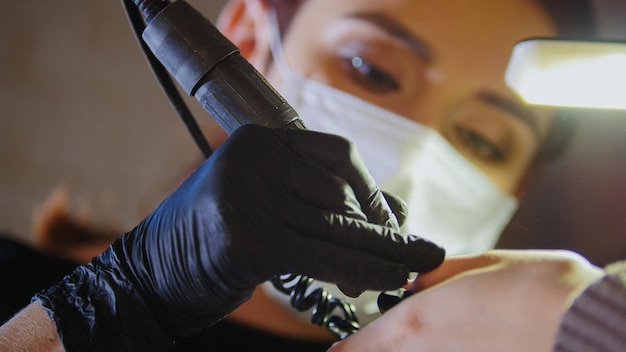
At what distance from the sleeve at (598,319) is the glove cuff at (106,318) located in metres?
0.46

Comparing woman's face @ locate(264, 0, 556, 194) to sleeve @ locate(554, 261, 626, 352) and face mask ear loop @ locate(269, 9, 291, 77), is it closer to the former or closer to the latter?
face mask ear loop @ locate(269, 9, 291, 77)

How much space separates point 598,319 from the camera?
1.56 ft

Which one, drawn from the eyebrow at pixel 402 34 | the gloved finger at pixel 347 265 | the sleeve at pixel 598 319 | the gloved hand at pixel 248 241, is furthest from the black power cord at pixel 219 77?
the eyebrow at pixel 402 34

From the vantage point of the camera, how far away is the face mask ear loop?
4.10ft

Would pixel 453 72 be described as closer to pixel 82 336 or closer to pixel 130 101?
pixel 82 336

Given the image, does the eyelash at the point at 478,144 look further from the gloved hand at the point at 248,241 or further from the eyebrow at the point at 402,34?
the gloved hand at the point at 248,241

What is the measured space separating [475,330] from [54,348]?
501mm

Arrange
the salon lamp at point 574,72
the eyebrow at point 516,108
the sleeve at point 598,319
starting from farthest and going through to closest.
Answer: the eyebrow at point 516,108, the salon lamp at point 574,72, the sleeve at point 598,319

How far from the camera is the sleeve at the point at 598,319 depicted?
459 mm

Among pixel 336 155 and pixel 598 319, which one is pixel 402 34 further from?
pixel 598 319

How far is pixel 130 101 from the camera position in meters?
1.78

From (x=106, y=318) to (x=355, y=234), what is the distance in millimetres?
320

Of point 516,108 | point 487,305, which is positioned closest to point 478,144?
point 516,108

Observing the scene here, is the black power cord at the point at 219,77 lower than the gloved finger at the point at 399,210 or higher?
higher
